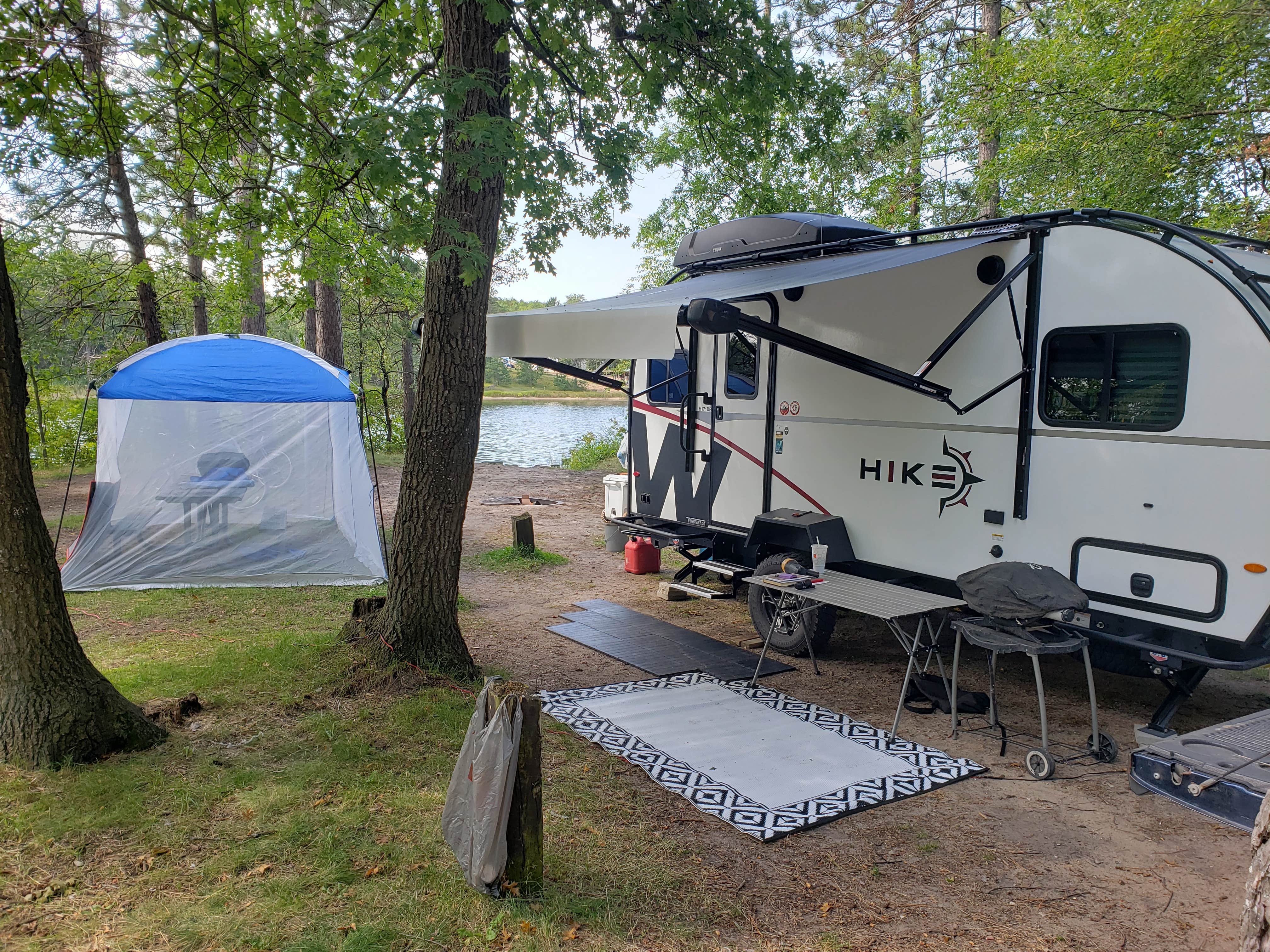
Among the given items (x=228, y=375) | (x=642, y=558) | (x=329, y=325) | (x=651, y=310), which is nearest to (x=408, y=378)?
(x=329, y=325)

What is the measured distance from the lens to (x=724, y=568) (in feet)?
21.6

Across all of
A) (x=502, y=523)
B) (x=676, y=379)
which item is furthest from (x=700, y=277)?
(x=502, y=523)

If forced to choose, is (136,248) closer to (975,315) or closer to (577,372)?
(577,372)

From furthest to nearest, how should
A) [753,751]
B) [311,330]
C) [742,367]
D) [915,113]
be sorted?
[311,330] < [915,113] < [742,367] < [753,751]

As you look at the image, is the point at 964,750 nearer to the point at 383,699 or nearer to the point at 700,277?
the point at 383,699

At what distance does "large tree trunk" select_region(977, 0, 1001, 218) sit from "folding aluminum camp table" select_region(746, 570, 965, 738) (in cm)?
486

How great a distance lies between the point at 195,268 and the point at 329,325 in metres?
1.99

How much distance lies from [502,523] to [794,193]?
571 cm

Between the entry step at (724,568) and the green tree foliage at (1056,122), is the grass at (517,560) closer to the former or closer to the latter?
the entry step at (724,568)

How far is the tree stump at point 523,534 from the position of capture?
8797mm

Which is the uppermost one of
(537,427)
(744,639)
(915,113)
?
(915,113)

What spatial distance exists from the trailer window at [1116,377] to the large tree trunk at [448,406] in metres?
3.11

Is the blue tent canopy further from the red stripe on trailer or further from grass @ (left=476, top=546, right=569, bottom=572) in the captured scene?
the red stripe on trailer

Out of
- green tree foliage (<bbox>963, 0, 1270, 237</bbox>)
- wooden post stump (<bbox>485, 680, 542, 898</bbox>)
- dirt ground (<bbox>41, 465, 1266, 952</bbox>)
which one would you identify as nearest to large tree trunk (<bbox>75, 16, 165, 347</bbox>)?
wooden post stump (<bbox>485, 680, 542, 898</bbox>)
